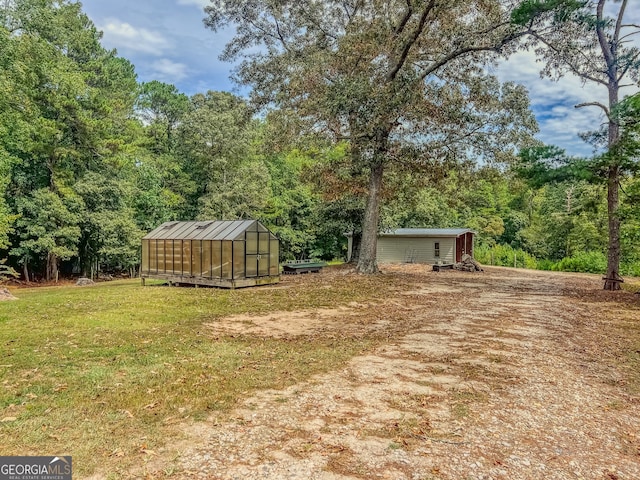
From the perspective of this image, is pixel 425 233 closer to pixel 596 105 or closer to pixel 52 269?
pixel 596 105

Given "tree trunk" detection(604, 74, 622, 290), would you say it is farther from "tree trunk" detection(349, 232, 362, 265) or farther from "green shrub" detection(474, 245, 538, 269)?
"green shrub" detection(474, 245, 538, 269)

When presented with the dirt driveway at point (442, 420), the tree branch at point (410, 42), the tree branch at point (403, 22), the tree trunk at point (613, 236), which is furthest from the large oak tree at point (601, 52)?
the dirt driveway at point (442, 420)

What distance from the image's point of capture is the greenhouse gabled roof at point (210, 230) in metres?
14.2

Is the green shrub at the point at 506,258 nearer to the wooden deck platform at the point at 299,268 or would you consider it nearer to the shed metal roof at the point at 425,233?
the shed metal roof at the point at 425,233

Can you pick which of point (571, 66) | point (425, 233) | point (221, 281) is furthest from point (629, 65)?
point (221, 281)

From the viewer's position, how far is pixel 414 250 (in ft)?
Result: 85.5

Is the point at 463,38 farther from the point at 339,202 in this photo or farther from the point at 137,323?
the point at 137,323

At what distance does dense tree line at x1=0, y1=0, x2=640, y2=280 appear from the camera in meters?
14.3

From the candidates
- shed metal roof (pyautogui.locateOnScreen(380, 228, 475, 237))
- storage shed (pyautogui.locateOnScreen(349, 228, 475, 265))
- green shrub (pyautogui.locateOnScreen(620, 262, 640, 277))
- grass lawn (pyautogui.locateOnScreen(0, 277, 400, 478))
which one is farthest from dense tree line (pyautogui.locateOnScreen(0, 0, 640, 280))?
grass lawn (pyautogui.locateOnScreen(0, 277, 400, 478))

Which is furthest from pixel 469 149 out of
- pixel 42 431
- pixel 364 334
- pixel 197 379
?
pixel 42 431

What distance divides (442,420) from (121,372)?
3768 mm

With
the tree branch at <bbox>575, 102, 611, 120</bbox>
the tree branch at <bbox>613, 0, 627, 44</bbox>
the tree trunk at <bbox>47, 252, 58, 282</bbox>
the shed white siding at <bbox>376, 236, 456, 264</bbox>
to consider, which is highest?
the tree branch at <bbox>613, 0, 627, 44</bbox>

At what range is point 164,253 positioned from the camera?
15.9 m

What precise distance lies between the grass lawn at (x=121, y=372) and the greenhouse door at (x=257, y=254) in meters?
4.91
